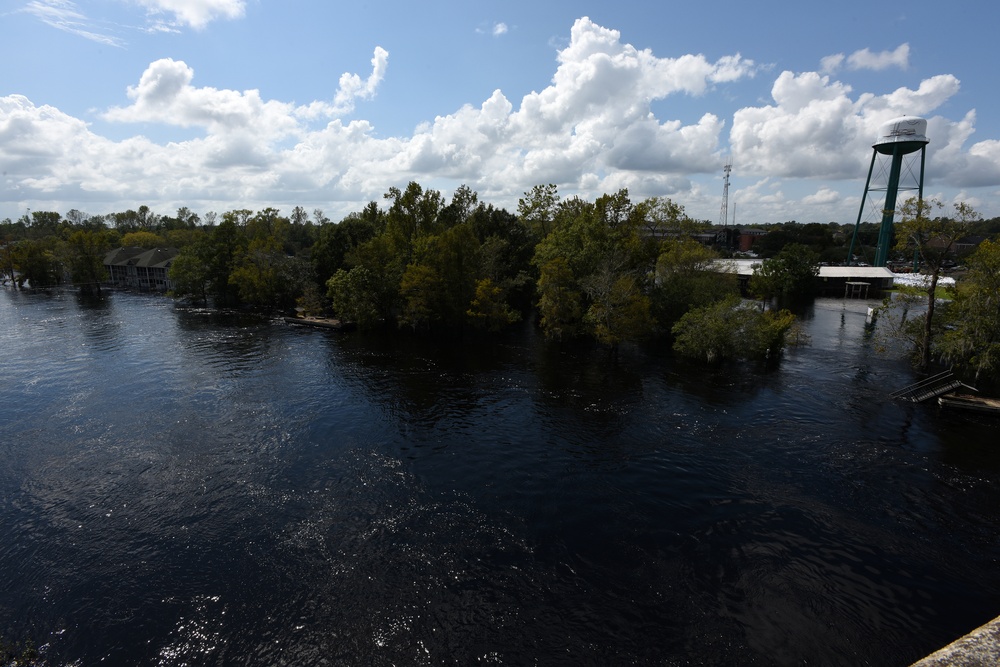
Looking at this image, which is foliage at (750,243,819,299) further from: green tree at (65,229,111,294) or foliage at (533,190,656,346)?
green tree at (65,229,111,294)

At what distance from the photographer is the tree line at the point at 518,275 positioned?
52562mm

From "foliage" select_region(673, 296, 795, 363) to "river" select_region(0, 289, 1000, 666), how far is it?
5.08 metres

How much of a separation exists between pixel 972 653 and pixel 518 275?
213 ft

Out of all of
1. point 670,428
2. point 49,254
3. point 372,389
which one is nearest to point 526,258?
point 372,389

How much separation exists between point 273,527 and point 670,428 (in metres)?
25.7

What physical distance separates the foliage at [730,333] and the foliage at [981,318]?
43.9 feet

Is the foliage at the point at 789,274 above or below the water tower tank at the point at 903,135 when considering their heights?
below

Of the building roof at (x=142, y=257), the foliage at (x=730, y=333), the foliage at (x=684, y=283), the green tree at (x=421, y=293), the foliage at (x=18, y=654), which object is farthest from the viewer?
the building roof at (x=142, y=257)

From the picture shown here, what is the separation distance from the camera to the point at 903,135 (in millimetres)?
117188

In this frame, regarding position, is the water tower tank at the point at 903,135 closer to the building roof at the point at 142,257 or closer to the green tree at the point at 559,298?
the green tree at the point at 559,298

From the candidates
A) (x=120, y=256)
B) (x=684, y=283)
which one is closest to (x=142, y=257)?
(x=120, y=256)

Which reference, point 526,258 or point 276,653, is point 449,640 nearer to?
point 276,653

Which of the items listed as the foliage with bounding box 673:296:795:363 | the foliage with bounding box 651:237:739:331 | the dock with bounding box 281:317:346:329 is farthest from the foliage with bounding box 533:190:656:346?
the dock with bounding box 281:317:346:329

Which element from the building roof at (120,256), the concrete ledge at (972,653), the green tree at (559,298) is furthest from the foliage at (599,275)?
the building roof at (120,256)
